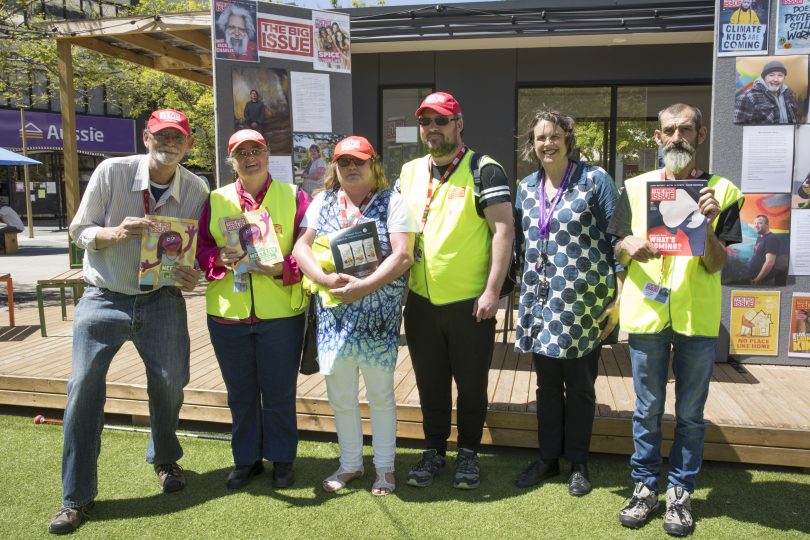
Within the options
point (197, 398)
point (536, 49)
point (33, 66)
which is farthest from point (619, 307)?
point (33, 66)

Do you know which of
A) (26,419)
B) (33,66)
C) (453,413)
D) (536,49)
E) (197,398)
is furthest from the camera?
(33,66)

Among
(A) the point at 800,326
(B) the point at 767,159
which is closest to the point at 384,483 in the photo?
(A) the point at 800,326

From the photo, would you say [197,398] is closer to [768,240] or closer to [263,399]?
[263,399]

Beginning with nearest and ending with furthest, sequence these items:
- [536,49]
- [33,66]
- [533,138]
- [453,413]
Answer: [533,138] → [453,413] → [536,49] → [33,66]

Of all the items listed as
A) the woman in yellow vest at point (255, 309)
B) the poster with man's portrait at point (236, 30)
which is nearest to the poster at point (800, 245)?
the woman in yellow vest at point (255, 309)

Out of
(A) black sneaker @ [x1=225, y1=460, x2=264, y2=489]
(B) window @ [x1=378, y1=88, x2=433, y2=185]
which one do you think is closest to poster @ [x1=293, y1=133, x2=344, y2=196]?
(A) black sneaker @ [x1=225, y1=460, x2=264, y2=489]

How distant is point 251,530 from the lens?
3016mm

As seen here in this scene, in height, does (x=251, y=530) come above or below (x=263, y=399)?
below

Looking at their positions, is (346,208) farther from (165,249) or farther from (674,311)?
(674,311)

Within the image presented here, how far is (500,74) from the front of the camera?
832 centimetres

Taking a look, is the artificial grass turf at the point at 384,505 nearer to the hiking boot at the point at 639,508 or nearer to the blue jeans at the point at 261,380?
the hiking boot at the point at 639,508

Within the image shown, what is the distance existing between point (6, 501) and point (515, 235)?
2.98 m

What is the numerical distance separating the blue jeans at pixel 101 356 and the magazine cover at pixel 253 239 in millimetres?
444

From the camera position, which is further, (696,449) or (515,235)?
(515,235)
